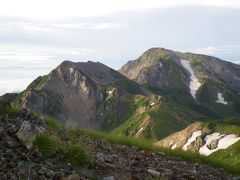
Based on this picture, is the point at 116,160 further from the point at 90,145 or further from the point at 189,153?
the point at 189,153

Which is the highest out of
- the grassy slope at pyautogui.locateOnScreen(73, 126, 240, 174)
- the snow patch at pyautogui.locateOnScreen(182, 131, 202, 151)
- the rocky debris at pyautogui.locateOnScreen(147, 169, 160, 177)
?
the rocky debris at pyautogui.locateOnScreen(147, 169, 160, 177)

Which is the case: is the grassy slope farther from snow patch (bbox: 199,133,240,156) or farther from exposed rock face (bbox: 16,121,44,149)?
snow patch (bbox: 199,133,240,156)

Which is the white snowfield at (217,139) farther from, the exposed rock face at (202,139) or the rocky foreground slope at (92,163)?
the rocky foreground slope at (92,163)

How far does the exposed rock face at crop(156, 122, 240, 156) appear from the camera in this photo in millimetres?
178750

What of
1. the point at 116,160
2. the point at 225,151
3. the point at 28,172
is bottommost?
the point at 225,151

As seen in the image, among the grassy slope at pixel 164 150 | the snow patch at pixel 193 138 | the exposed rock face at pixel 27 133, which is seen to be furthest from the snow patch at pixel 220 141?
the exposed rock face at pixel 27 133

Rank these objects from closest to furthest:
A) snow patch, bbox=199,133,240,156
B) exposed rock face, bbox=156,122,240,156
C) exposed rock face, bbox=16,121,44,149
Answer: exposed rock face, bbox=16,121,44,149, snow patch, bbox=199,133,240,156, exposed rock face, bbox=156,122,240,156

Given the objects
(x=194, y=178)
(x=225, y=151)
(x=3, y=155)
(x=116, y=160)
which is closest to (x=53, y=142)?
(x=3, y=155)

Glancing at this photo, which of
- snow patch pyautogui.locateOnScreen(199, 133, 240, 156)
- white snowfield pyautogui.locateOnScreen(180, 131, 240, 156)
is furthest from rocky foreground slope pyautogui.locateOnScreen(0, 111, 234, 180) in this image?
snow patch pyautogui.locateOnScreen(199, 133, 240, 156)

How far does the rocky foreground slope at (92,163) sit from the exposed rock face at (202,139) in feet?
530

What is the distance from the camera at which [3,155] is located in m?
11.2

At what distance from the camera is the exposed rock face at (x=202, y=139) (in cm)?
17875

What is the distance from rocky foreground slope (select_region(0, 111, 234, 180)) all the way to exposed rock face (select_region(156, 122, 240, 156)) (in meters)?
162

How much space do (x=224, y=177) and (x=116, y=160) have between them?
388 cm
